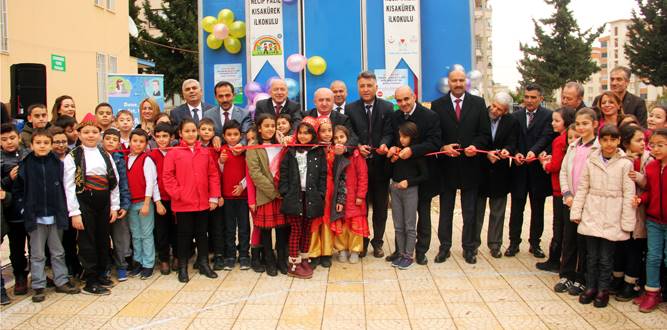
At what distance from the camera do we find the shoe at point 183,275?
5473mm

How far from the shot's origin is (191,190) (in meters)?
5.49

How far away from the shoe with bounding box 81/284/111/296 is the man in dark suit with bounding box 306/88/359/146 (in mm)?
2641

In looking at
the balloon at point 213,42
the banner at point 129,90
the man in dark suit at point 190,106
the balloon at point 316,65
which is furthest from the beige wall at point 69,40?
the man in dark suit at point 190,106

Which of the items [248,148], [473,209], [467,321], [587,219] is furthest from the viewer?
[473,209]

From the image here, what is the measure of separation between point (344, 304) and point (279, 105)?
2463mm

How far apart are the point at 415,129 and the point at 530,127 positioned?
1325 millimetres

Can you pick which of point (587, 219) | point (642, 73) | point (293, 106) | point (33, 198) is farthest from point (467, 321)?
point (642, 73)

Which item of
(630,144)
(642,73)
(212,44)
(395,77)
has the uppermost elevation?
(642,73)

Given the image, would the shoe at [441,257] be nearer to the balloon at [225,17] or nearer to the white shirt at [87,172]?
the white shirt at [87,172]

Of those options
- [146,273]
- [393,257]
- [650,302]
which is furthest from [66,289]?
[650,302]

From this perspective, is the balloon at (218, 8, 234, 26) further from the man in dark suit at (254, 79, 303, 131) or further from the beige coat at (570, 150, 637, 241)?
the beige coat at (570, 150, 637, 241)

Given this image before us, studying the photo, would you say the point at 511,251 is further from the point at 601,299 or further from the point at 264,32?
Answer: the point at 264,32

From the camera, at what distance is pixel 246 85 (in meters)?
8.57

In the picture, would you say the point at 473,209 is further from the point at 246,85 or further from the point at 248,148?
Answer: the point at 246,85
